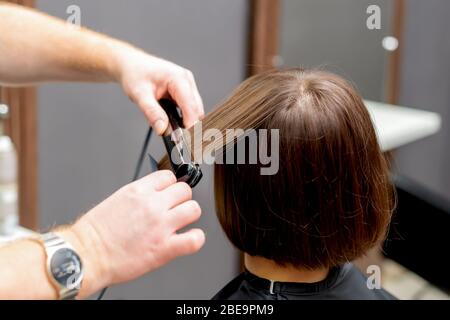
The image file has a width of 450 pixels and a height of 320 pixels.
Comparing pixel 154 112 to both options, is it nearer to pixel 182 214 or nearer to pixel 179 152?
pixel 179 152

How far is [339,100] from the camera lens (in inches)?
34.4

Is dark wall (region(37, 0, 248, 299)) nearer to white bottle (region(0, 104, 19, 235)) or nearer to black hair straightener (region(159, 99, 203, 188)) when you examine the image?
white bottle (region(0, 104, 19, 235))

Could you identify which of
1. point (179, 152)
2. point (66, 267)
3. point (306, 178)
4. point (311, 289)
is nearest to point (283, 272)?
point (311, 289)

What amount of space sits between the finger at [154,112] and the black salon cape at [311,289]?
1.08ft

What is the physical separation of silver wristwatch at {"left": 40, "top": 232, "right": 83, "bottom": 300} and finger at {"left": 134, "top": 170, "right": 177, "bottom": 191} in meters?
0.12

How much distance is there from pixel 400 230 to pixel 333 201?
1.81ft

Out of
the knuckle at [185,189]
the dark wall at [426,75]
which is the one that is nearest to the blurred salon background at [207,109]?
the dark wall at [426,75]

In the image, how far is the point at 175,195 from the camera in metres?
0.70

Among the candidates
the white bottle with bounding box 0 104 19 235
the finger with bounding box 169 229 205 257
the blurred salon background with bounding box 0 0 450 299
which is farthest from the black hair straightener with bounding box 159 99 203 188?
the white bottle with bounding box 0 104 19 235

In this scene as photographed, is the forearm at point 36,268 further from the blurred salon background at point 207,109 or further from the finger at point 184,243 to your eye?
the blurred salon background at point 207,109

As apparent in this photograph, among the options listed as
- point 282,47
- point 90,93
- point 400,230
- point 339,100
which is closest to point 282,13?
point 282,47

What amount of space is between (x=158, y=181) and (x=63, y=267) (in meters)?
0.15

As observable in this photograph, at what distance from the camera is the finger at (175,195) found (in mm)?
688


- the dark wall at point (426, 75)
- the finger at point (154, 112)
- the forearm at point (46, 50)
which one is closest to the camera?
the finger at point (154, 112)
